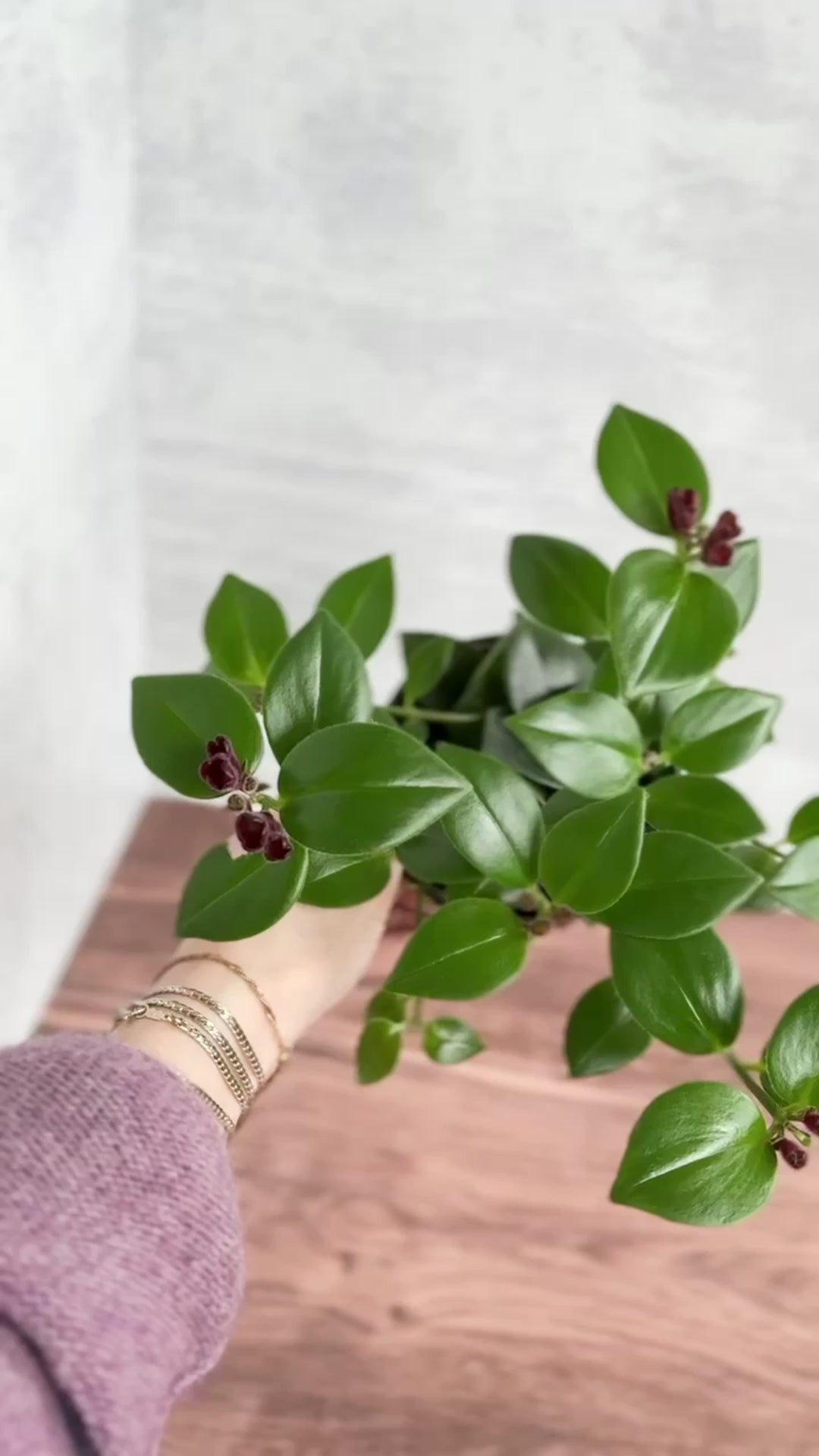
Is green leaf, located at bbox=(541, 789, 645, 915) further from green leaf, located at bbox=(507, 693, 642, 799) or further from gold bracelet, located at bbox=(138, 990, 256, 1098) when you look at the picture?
gold bracelet, located at bbox=(138, 990, 256, 1098)

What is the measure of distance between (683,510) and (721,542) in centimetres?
2

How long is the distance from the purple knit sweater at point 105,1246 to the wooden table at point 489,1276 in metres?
0.35

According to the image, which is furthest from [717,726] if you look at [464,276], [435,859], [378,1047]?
[464,276]

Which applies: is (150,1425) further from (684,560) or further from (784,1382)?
(784,1382)

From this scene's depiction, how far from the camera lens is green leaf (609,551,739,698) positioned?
55cm

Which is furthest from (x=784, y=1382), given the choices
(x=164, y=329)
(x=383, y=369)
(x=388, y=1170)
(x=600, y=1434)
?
(x=164, y=329)

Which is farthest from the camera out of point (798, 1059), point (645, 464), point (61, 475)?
point (61, 475)

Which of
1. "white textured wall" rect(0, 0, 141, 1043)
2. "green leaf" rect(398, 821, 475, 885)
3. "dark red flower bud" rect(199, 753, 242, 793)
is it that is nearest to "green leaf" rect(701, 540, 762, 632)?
"green leaf" rect(398, 821, 475, 885)

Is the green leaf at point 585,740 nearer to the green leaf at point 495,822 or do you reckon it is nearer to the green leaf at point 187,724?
the green leaf at point 495,822

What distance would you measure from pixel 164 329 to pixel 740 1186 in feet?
2.29

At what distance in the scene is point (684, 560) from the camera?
57cm

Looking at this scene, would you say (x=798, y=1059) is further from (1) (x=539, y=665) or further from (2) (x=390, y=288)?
(2) (x=390, y=288)

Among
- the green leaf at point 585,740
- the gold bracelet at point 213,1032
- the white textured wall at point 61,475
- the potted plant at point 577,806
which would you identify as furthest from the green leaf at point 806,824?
the white textured wall at point 61,475

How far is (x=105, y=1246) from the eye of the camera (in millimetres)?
411
